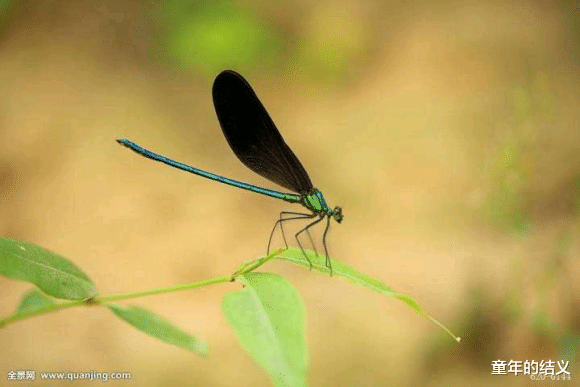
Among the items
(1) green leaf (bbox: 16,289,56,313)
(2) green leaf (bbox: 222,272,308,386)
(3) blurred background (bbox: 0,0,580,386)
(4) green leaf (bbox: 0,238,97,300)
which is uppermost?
(3) blurred background (bbox: 0,0,580,386)

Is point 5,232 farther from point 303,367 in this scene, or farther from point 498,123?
point 303,367

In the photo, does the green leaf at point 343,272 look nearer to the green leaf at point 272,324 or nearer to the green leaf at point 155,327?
the green leaf at point 272,324

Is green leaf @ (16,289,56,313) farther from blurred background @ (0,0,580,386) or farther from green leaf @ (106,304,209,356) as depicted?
blurred background @ (0,0,580,386)

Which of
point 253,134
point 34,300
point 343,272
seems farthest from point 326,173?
point 343,272

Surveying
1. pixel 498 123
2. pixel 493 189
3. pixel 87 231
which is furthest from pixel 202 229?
pixel 498 123

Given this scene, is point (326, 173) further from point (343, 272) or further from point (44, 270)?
point (44, 270)

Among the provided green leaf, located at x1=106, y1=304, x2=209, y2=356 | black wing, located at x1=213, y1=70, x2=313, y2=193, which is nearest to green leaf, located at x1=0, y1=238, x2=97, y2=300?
green leaf, located at x1=106, y1=304, x2=209, y2=356
